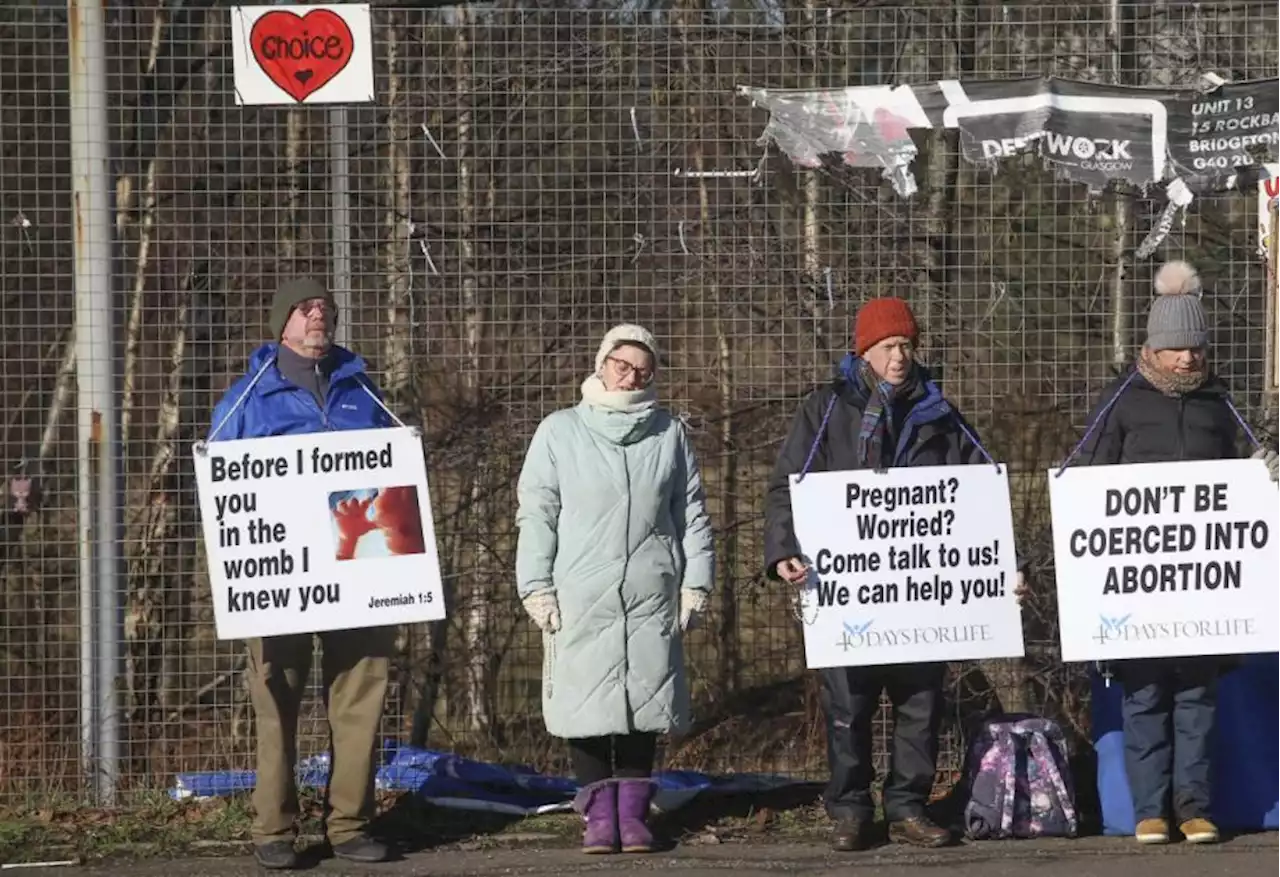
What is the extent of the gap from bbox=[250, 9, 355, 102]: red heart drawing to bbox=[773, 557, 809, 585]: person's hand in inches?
103

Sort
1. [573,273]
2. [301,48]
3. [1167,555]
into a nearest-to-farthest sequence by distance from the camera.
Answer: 1. [1167,555]
2. [301,48]
3. [573,273]

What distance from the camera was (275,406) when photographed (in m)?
6.20

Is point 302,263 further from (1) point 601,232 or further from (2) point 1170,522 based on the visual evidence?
(2) point 1170,522

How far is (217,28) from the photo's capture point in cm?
835

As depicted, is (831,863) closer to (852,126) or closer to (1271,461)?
(1271,461)

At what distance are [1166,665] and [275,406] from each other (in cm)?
317

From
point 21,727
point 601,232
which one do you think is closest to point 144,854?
point 21,727

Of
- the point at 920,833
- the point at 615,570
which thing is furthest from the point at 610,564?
the point at 920,833

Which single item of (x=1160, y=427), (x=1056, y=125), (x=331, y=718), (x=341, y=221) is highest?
(x=1056, y=125)

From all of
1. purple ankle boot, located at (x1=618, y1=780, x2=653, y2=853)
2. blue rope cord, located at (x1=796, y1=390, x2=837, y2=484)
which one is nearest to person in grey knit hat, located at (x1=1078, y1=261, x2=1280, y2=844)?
blue rope cord, located at (x1=796, y1=390, x2=837, y2=484)

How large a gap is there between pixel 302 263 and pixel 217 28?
1.45 m

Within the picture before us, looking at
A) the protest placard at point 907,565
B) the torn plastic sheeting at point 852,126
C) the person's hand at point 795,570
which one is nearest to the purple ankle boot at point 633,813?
the protest placard at point 907,565

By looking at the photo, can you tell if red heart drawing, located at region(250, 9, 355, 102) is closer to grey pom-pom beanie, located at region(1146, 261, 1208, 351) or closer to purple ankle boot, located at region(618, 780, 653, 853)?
purple ankle boot, located at region(618, 780, 653, 853)

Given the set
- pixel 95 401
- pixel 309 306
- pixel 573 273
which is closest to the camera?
pixel 309 306
